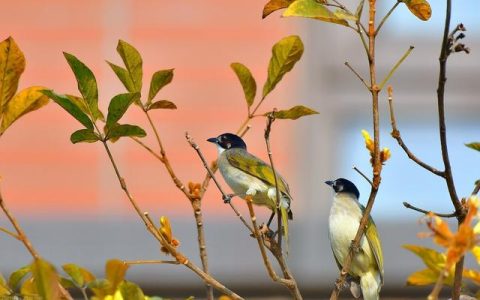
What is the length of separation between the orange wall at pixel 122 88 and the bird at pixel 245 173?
111 inches

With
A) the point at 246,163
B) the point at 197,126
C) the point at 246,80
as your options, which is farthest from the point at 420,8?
the point at 197,126

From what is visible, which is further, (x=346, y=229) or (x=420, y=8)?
(x=346, y=229)

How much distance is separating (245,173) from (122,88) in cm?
326

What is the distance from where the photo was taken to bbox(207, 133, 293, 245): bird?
211cm

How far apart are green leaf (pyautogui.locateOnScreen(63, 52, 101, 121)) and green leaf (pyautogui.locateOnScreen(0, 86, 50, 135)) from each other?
55 mm

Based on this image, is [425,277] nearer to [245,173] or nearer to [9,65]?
[9,65]

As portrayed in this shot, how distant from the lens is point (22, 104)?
1094 mm

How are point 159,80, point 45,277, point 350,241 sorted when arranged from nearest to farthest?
1. point 45,277
2. point 159,80
3. point 350,241

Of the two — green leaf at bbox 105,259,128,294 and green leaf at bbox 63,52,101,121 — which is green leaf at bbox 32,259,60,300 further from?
green leaf at bbox 63,52,101,121

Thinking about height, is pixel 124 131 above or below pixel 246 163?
below

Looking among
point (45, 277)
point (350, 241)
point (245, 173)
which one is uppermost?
point (245, 173)

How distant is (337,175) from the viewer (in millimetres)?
5336

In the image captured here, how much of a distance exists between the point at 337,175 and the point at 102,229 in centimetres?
125

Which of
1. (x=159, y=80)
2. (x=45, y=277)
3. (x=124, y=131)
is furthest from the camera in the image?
(x=159, y=80)
